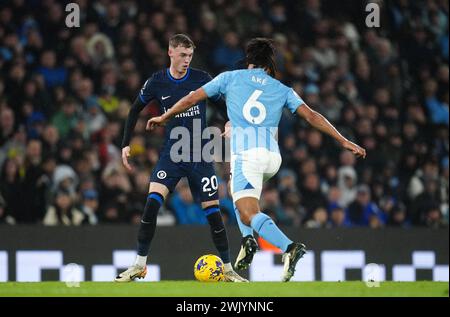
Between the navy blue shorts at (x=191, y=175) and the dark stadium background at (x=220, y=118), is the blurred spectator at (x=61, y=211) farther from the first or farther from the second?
the navy blue shorts at (x=191, y=175)

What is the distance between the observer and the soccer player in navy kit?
9.41 metres

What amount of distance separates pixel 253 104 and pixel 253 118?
4.6 inches

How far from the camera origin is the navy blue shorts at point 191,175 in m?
9.47

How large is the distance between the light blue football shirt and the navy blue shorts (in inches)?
39.0

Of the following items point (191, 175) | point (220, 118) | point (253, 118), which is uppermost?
point (220, 118)

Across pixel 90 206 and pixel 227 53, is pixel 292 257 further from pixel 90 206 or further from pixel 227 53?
pixel 227 53

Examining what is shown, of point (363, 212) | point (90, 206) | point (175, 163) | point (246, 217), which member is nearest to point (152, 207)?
point (175, 163)

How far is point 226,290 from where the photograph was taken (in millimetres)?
8359

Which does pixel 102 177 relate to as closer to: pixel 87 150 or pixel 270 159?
pixel 87 150

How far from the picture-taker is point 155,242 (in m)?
12.8

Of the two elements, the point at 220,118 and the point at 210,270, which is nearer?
the point at 210,270

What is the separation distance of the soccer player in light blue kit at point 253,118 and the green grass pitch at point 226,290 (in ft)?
1.76

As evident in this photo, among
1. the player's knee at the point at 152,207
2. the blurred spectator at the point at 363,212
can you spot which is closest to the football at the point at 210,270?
the player's knee at the point at 152,207
